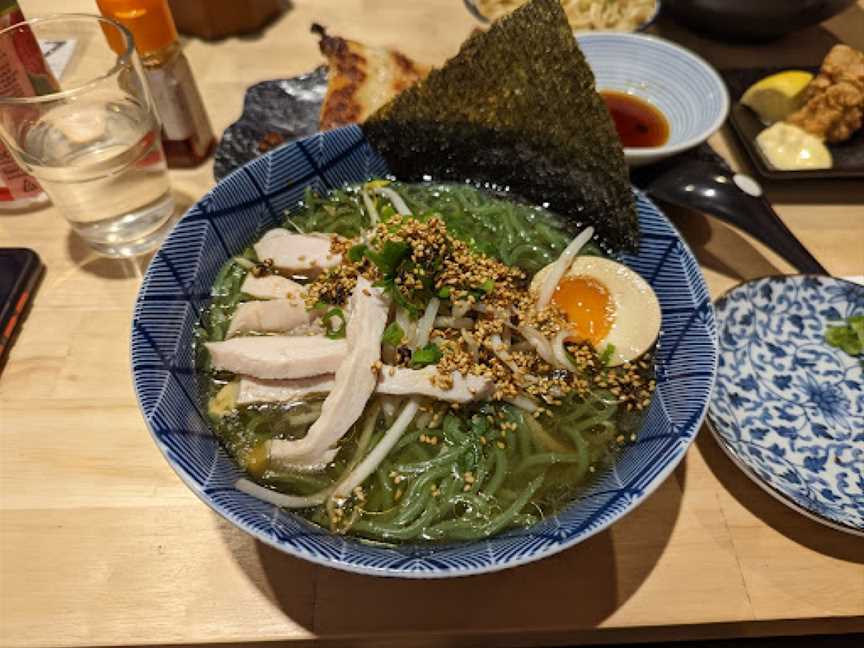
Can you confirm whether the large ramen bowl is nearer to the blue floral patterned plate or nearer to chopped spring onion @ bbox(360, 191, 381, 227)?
chopped spring onion @ bbox(360, 191, 381, 227)

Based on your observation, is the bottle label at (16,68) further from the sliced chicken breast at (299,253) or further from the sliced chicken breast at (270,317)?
the sliced chicken breast at (270,317)

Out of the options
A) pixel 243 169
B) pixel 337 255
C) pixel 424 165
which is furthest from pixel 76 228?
pixel 424 165

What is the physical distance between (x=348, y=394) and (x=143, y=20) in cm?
133

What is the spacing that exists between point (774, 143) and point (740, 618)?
159cm

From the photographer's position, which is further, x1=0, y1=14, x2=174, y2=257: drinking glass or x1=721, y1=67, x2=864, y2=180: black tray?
x1=721, y1=67, x2=864, y2=180: black tray

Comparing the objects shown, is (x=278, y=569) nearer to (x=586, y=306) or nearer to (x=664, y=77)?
(x=586, y=306)

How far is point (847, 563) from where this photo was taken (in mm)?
1387

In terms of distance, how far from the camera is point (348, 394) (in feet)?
4.37

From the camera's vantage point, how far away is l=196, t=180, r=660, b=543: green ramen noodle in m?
1.32

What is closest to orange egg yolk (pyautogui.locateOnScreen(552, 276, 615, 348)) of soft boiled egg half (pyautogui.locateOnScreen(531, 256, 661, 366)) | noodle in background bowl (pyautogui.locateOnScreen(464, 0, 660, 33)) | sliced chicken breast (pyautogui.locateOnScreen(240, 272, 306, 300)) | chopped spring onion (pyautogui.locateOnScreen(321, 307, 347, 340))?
soft boiled egg half (pyautogui.locateOnScreen(531, 256, 661, 366))

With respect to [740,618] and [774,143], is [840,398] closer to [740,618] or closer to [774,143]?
[740,618]

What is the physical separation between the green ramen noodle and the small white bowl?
945 millimetres

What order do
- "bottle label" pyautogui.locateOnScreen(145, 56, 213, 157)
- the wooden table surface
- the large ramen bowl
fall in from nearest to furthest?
1. the large ramen bowl
2. the wooden table surface
3. "bottle label" pyautogui.locateOnScreen(145, 56, 213, 157)

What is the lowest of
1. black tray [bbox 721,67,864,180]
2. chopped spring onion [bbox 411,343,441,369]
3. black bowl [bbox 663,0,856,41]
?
black tray [bbox 721,67,864,180]
